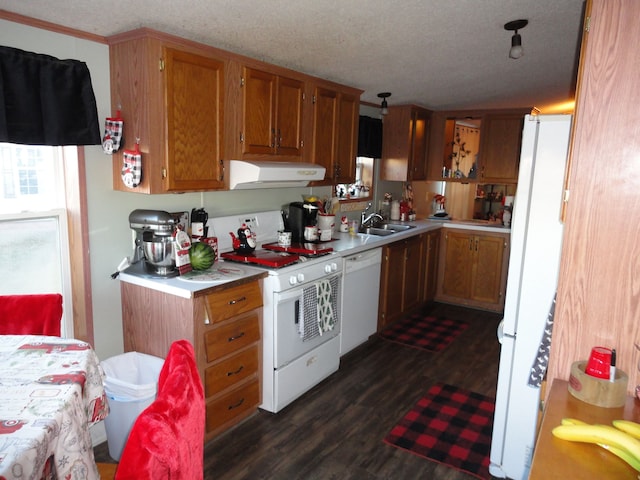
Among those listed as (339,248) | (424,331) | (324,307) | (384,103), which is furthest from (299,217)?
(424,331)

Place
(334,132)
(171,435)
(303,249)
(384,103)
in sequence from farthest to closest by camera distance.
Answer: (384,103)
(334,132)
(303,249)
(171,435)

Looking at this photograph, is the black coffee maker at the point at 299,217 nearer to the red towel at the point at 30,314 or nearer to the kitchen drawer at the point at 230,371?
the kitchen drawer at the point at 230,371

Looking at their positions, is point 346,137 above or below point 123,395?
above

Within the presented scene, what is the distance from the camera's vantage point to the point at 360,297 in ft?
12.1

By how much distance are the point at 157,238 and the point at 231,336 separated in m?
0.67

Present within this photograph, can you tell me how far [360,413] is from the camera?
2912 mm

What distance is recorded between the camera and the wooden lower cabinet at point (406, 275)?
4.12m

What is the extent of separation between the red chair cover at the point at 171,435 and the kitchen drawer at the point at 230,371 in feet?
4.06

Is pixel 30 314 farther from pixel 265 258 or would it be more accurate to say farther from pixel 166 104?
pixel 265 258

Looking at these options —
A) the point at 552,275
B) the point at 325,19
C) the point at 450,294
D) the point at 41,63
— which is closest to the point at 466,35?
the point at 325,19

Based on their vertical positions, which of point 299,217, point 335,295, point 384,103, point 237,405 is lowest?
point 237,405

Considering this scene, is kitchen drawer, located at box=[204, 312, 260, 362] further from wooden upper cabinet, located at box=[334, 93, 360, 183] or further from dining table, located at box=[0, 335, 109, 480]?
wooden upper cabinet, located at box=[334, 93, 360, 183]

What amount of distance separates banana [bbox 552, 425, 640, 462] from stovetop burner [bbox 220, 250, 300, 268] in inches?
74.1

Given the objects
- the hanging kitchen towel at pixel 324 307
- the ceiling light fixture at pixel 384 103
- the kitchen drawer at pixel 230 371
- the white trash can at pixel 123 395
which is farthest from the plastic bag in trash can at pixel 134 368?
the ceiling light fixture at pixel 384 103
